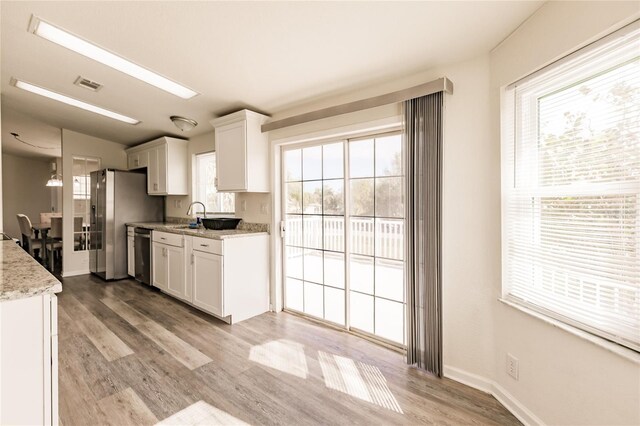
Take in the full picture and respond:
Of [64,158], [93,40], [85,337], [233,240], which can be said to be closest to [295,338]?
[233,240]

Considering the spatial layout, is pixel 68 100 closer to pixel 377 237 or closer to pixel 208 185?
pixel 208 185

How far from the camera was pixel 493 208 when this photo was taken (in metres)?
1.91

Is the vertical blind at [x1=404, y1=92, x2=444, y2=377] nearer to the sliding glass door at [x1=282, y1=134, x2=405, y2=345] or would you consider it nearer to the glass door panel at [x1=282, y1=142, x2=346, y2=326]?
the sliding glass door at [x1=282, y1=134, x2=405, y2=345]

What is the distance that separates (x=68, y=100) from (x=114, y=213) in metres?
1.77

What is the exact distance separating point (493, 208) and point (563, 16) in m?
1.07

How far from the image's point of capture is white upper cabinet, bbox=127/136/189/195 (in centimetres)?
453

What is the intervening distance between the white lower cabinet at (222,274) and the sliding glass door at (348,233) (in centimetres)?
32

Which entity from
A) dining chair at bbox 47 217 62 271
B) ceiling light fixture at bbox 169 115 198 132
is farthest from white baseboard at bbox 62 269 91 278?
ceiling light fixture at bbox 169 115 198 132

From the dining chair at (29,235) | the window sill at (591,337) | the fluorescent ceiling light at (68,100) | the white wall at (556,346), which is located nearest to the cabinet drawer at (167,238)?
the fluorescent ceiling light at (68,100)

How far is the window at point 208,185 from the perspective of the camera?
172 inches

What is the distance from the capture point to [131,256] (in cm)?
480

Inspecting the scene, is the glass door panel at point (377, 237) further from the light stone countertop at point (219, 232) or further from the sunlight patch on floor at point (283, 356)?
the light stone countertop at point (219, 232)

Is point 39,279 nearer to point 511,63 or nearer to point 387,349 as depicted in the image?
point 387,349

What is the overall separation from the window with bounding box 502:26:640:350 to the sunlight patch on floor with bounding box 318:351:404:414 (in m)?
1.03
